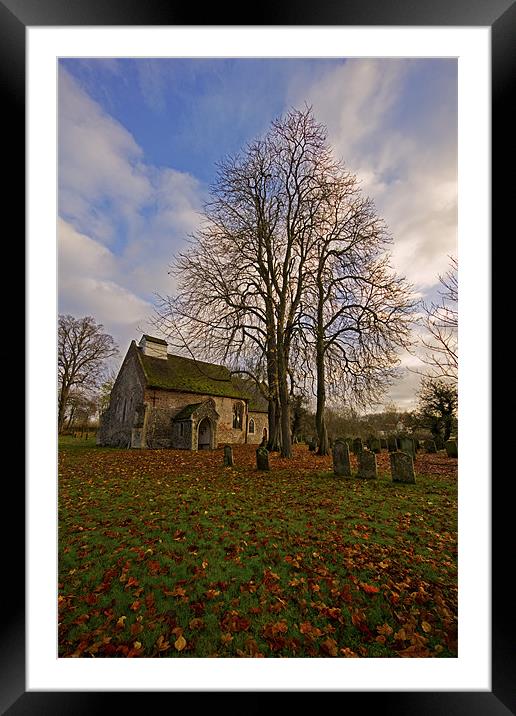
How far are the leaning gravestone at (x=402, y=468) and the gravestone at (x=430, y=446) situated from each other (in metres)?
0.29

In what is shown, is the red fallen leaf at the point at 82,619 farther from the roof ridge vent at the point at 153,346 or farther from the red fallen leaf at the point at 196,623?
the roof ridge vent at the point at 153,346

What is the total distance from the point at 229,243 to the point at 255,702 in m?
3.67

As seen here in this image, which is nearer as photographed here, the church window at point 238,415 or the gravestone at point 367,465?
the gravestone at point 367,465

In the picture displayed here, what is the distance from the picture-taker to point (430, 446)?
369 cm

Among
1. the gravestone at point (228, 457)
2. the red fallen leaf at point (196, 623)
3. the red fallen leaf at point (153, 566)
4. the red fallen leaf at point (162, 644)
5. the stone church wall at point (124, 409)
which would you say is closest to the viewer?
the red fallen leaf at point (162, 644)

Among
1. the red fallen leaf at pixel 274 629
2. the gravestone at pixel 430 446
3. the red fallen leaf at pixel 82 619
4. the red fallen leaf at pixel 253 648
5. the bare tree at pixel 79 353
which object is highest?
the bare tree at pixel 79 353

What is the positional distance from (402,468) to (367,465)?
0.44 metres

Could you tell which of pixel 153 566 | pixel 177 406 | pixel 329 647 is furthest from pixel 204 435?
pixel 329 647

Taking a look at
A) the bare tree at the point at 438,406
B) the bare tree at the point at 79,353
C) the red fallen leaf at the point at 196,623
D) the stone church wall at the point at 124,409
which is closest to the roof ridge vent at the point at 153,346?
the stone church wall at the point at 124,409

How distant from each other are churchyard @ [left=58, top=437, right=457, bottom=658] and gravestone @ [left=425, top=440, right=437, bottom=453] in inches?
1.5
